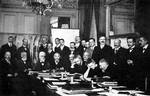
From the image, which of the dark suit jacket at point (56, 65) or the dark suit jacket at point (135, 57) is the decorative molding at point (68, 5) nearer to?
the dark suit jacket at point (56, 65)

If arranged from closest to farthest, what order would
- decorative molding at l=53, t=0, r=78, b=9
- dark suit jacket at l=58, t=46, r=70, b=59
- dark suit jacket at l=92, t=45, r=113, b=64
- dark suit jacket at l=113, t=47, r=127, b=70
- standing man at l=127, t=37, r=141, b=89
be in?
standing man at l=127, t=37, r=141, b=89
dark suit jacket at l=113, t=47, r=127, b=70
dark suit jacket at l=92, t=45, r=113, b=64
dark suit jacket at l=58, t=46, r=70, b=59
decorative molding at l=53, t=0, r=78, b=9

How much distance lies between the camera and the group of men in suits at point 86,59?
309 centimetres

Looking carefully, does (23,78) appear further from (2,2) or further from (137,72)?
(2,2)

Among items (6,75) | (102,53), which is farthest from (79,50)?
(6,75)

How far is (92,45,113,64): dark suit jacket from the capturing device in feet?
13.6

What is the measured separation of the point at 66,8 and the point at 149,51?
11.0 ft

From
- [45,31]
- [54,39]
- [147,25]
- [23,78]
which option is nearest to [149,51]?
[147,25]

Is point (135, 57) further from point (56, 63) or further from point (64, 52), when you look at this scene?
point (64, 52)

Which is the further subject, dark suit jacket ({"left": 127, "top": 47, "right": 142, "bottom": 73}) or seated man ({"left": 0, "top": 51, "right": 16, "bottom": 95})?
A: seated man ({"left": 0, "top": 51, "right": 16, "bottom": 95})

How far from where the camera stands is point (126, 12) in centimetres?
380

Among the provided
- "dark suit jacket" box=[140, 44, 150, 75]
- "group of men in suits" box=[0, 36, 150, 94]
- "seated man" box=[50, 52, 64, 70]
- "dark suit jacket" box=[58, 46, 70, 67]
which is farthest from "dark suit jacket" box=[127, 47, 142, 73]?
"dark suit jacket" box=[58, 46, 70, 67]

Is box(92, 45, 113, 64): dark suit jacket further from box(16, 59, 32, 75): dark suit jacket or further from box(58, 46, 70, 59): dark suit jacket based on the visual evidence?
box(16, 59, 32, 75): dark suit jacket

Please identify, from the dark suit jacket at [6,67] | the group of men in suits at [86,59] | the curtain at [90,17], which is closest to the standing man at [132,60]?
the group of men in suits at [86,59]

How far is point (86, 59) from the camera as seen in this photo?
175 inches
